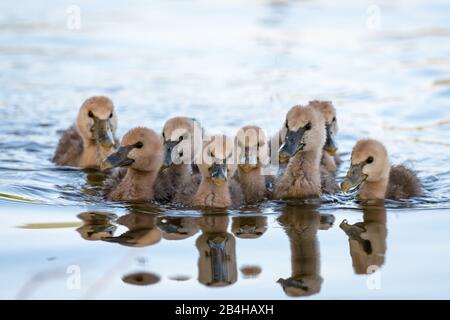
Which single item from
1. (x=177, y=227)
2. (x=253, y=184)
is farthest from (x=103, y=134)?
(x=177, y=227)

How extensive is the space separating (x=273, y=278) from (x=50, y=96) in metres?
8.24

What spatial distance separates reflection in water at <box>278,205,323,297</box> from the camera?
22.3 feet

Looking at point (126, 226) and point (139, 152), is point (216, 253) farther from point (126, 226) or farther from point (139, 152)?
point (139, 152)

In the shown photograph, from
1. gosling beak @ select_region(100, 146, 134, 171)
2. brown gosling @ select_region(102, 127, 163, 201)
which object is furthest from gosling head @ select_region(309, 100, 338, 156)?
gosling beak @ select_region(100, 146, 134, 171)

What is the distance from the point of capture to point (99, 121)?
10.7 metres

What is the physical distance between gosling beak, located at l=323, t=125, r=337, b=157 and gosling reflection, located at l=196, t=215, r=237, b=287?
187cm

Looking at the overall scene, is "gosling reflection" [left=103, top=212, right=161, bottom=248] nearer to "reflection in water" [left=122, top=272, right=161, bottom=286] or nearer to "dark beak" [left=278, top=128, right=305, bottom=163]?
"reflection in water" [left=122, top=272, right=161, bottom=286]

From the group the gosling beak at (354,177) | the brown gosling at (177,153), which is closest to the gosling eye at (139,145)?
the brown gosling at (177,153)

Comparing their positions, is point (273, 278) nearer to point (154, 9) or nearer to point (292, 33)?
point (292, 33)

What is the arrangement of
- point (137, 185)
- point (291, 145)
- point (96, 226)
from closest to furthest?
point (96, 226) → point (291, 145) → point (137, 185)

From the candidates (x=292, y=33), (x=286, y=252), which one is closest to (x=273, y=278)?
(x=286, y=252)

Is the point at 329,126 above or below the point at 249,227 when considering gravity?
above

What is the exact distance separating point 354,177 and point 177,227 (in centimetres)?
187

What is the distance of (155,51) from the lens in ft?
55.4
